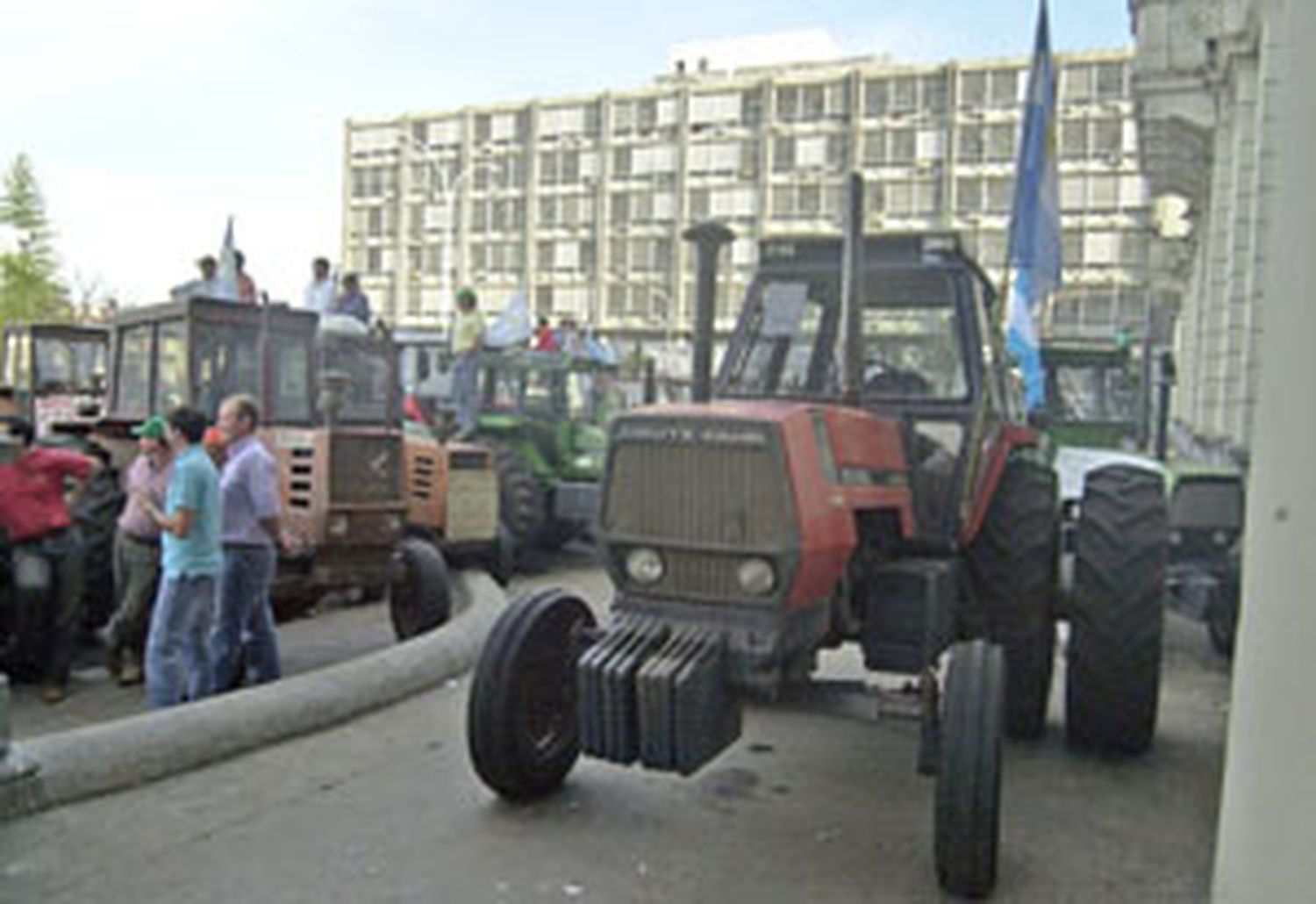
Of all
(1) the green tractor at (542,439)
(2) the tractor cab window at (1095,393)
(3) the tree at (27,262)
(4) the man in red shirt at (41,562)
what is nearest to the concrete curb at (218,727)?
(4) the man in red shirt at (41,562)

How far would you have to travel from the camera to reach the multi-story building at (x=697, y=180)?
207 ft

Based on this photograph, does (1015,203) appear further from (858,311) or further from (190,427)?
(190,427)

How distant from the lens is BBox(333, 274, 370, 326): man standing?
12102mm

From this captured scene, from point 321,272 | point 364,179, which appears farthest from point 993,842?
point 364,179

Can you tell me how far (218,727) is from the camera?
5.73m

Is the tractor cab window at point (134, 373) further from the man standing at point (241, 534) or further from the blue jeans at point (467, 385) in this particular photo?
the blue jeans at point (467, 385)

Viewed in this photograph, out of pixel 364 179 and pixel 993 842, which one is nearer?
pixel 993 842

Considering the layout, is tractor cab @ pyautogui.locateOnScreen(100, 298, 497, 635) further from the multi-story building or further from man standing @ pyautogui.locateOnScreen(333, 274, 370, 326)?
the multi-story building

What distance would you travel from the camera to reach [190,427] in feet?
20.7

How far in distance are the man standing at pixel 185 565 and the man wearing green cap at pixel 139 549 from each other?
58 centimetres

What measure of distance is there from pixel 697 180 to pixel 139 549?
2621 inches

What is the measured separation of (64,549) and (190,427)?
172 cm

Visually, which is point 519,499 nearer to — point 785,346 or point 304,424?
point 304,424

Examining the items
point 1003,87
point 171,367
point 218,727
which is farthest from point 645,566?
point 1003,87
